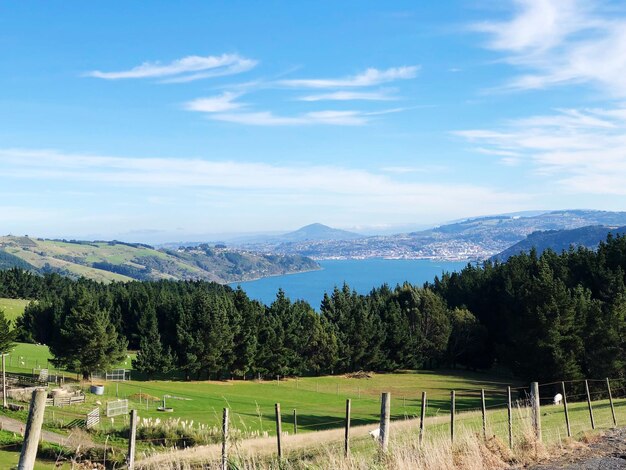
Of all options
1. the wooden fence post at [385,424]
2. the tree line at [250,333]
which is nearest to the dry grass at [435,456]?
the wooden fence post at [385,424]

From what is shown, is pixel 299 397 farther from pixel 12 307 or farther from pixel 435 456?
pixel 12 307

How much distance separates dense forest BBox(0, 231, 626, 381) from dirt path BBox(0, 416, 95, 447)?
17236 mm

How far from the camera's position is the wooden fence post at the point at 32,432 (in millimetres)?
5719

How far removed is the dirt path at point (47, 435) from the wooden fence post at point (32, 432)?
18.6m

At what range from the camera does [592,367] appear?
44.7 meters

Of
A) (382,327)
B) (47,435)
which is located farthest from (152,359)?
(47,435)

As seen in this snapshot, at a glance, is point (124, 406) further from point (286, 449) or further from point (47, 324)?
point (47, 324)

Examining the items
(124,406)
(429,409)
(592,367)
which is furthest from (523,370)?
(124,406)

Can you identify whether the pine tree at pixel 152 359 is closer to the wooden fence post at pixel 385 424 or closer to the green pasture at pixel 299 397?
the green pasture at pixel 299 397

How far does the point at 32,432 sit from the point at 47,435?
927 inches

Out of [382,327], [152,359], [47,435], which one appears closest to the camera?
[47,435]

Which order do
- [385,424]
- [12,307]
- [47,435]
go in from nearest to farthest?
1. [385,424]
2. [47,435]
3. [12,307]

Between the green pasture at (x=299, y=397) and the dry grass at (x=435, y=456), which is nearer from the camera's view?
the dry grass at (x=435, y=456)

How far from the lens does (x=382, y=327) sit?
73.9 metres
